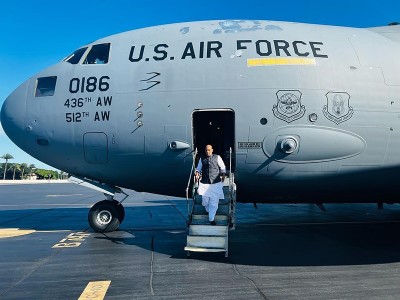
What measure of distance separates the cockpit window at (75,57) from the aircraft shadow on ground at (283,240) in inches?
216

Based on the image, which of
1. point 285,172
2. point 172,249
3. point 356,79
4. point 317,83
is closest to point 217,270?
point 172,249

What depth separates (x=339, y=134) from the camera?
939 centimetres

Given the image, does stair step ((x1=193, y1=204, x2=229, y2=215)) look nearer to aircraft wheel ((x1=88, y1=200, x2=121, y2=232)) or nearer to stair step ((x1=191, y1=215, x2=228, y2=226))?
stair step ((x1=191, y1=215, x2=228, y2=226))

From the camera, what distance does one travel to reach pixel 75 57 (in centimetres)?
1127

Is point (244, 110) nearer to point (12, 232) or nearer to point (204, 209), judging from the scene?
point (204, 209)

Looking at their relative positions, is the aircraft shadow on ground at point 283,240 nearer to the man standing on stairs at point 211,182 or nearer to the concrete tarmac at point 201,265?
the concrete tarmac at point 201,265

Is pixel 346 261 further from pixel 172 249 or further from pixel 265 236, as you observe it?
pixel 172 249

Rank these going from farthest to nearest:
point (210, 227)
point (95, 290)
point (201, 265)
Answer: point (210, 227)
point (201, 265)
point (95, 290)

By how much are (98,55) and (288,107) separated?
19.5 ft

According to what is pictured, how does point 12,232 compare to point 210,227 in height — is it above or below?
below

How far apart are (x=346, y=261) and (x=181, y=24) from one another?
8072mm

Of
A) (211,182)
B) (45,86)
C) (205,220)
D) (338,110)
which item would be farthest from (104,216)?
(338,110)

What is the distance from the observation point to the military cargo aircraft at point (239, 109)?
9.46 meters

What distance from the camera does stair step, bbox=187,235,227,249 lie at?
7.97 m
